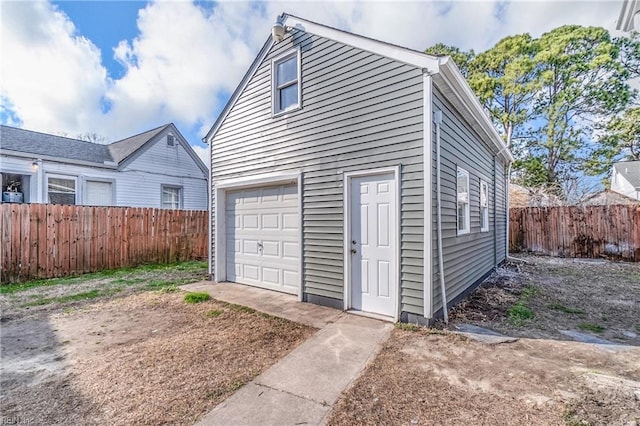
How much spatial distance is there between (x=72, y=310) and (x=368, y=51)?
20.5 ft

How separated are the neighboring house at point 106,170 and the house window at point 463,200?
1221cm

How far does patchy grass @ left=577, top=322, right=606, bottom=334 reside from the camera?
3.97 metres

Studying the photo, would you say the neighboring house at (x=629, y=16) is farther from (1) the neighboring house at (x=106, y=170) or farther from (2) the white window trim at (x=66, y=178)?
(2) the white window trim at (x=66, y=178)

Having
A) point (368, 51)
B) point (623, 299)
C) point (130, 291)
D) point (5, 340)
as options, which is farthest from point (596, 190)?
point (5, 340)

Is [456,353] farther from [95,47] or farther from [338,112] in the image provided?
[95,47]

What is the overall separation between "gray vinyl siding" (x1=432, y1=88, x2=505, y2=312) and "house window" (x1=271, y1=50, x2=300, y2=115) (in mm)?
2626

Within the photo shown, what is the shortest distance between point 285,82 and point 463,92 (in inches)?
127

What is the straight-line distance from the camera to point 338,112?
4.82m

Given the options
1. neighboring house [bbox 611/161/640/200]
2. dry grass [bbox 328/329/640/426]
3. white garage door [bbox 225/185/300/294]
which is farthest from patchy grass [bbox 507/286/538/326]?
neighboring house [bbox 611/161/640/200]

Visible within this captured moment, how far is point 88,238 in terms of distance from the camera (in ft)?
26.1

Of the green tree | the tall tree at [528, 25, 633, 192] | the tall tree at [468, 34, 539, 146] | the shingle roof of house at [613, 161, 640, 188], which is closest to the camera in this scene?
the tall tree at [528, 25, 633, 192]

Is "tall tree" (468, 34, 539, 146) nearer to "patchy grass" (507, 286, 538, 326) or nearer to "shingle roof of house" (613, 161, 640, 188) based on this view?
"shingle roof of house" (613, 161, 640, 188)

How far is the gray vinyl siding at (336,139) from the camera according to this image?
160 inches

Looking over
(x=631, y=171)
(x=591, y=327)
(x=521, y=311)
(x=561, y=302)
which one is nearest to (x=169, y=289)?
(x=521, y=311)
